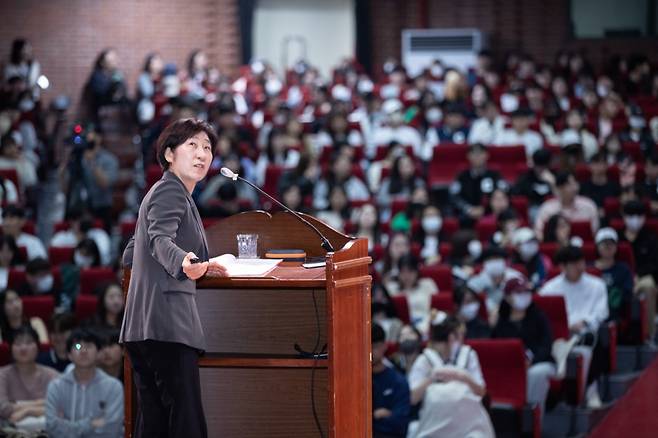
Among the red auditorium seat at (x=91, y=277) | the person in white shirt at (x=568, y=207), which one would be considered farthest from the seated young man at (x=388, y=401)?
the person in white shirt at (x=568, y=207)

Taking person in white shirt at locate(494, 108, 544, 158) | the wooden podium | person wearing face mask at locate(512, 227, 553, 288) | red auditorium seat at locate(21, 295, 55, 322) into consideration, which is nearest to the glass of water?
the wooden podium

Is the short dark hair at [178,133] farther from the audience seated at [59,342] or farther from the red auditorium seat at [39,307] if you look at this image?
the red auditorium seat at [39,307]

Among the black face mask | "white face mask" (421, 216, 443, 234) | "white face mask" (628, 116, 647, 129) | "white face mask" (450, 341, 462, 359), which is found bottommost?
the black face mask

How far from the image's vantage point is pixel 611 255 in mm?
6066

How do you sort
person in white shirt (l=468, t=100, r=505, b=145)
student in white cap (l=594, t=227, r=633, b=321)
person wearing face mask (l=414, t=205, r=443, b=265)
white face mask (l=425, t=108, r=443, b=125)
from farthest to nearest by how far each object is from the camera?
1. white face mask (l=425, t=108, r=443, b=125)
2. person in white shirt (l=468, t=100, r=505, b=145)
3. person wearing face mask (l=414, t=205, r=443, b=265)
4. student in white cap (l=594, t=227, r=633, b=321)

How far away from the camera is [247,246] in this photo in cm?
285

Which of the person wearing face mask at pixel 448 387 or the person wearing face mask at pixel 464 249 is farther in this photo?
the person wearing face mask at pixel 464 249

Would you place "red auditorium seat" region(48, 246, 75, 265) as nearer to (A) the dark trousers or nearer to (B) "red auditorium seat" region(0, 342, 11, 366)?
(B) "red auditorium seat" region(0, 342, 11, 366)

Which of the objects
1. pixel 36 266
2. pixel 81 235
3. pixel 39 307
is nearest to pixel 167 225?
pixel 39 307

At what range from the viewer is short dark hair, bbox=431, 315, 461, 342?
183 inches

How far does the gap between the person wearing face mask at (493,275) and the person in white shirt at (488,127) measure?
3.04 m

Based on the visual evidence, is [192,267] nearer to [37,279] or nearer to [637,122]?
[37,279]

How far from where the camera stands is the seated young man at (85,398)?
4.31 metres

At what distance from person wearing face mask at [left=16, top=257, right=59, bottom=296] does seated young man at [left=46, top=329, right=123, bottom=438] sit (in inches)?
65.2
